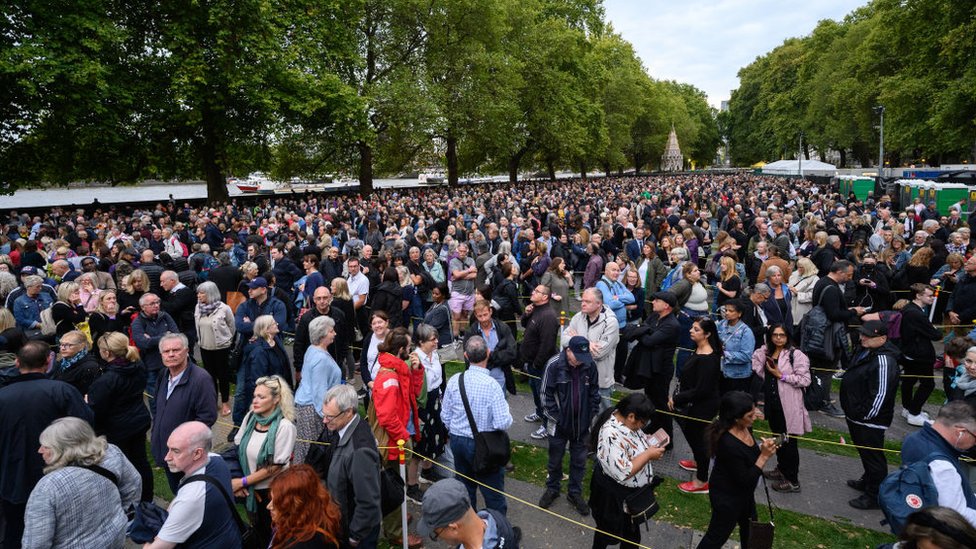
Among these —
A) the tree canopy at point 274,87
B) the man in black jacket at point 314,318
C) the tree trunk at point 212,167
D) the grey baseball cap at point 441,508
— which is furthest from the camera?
the tree trunk at point 212,167

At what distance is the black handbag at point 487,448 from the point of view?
414 cm

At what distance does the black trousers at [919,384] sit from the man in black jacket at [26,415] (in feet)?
27.6

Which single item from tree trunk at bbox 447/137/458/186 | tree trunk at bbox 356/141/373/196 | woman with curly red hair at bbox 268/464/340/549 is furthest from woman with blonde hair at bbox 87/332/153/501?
tree trunk at bbox 447/137/458/186

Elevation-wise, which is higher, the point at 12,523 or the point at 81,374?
the point at 81,374

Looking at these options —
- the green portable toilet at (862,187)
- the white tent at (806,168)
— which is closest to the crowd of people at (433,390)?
the green portable toilet at (862,187)

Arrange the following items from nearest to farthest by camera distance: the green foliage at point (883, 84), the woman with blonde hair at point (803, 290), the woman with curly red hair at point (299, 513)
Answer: the woman with curly red hair at point (299, 513), the woman with blonde hair at point (803, 290), the green foliage at point (883, 84)

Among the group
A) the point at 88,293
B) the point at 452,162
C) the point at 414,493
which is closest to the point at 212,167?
the point at 452,162

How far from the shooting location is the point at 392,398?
4359mm

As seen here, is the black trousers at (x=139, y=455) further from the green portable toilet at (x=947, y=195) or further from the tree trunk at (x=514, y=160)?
the tree trunk at (x=514, y=160)

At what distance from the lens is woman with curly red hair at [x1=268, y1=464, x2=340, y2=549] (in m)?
2.80

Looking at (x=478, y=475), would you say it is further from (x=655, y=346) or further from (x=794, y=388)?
(x=794, y=388)

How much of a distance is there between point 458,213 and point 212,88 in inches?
479

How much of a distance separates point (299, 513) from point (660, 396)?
13.4ft

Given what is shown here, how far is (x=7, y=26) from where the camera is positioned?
18406mm
